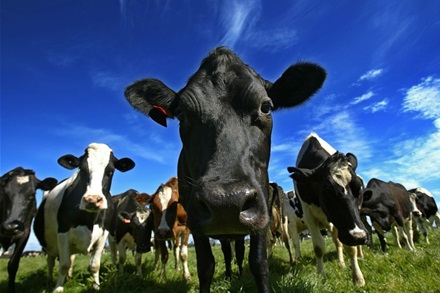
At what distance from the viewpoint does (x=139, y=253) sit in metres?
8.91

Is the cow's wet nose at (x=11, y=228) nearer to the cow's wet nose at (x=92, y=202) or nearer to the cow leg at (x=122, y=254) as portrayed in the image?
the cow's wet nose at (x=92, y=202)

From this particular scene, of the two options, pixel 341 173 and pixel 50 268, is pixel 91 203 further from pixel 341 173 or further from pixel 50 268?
pixel 341 173

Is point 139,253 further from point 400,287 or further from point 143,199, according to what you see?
point 400,287

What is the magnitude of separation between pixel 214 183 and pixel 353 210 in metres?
3.27

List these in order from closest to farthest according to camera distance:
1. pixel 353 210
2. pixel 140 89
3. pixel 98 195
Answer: pixel 140 89 → pixel 353 210 → pixel 98 195

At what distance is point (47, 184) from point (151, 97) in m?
5.23

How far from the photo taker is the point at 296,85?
15.0 ft

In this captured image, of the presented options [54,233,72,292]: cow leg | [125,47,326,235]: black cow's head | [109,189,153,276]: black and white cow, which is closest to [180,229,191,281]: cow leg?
[109,189,153,276]: black and white cow

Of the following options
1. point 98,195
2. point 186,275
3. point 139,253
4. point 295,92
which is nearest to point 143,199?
point 139,253

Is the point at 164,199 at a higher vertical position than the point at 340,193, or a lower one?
higher

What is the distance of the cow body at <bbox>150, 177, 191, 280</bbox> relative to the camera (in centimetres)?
768

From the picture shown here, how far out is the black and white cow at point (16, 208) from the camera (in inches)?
258

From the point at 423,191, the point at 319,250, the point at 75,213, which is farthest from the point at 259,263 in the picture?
the point at 423,191

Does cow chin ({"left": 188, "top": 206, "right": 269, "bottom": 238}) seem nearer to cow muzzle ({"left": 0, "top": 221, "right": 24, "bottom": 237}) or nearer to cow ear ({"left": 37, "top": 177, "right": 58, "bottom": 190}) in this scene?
cow muzzle ({"left": 0, "top": 221, "right": 24, "bottom": 237})
